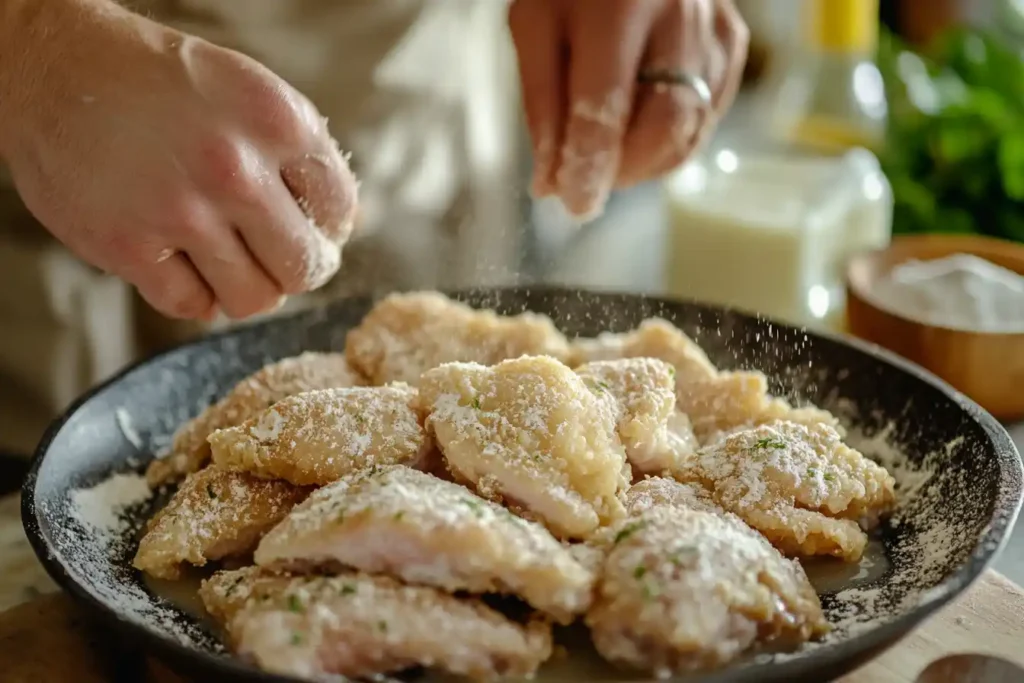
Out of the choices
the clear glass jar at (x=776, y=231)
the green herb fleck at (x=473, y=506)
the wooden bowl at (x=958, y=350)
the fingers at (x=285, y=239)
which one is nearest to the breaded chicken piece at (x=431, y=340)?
the fingers at (x=285, y=239)

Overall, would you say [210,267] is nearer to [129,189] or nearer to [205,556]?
[129,189]

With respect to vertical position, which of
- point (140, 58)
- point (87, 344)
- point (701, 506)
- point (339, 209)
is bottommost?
point (87, 344)

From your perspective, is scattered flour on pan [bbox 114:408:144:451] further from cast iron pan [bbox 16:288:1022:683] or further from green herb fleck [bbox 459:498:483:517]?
green herb fleck [bbox 459:498:483:517]

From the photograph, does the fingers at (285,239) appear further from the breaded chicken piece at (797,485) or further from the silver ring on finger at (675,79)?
the silver ring on finger at (675,79)

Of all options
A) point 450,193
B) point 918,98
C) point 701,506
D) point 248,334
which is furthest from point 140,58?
point 918,98

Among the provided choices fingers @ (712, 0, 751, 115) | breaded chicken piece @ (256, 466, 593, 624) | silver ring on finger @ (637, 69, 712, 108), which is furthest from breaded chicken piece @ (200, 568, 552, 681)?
fingers @ (712, 0, 751, 115)

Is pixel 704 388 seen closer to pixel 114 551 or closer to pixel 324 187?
pixel 324 187
